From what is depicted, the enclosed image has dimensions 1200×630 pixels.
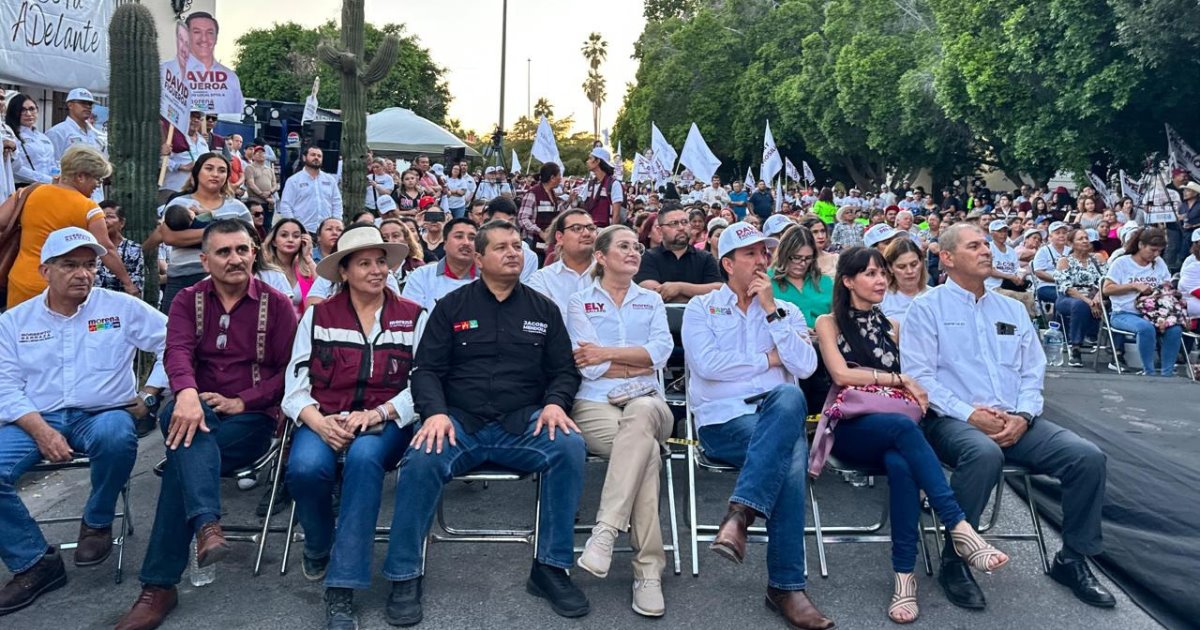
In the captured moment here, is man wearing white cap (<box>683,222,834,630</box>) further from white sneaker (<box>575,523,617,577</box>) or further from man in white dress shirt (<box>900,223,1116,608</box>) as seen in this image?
man in white dress shirt (<box>900,223,1116,608</box>)

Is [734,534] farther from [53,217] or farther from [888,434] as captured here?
[53,217]

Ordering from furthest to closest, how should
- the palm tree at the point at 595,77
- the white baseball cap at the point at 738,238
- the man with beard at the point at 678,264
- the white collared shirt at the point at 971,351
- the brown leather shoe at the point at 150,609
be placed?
the palm tree at the point at 595,77
the man with beard at the point at 678,264
the white baseball cap at the point at 738,238
the white collared shirt at the point at 971,351
the brown leather shoe at the point at 150,609

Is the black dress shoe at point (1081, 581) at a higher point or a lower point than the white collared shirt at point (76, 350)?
lower

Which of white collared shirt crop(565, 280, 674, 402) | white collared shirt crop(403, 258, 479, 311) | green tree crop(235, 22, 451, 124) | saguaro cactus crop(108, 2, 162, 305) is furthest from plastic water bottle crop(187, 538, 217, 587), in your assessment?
green tree crop(235, 22, 451, 124)

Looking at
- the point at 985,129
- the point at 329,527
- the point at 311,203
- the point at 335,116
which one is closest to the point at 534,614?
the point at 329,527

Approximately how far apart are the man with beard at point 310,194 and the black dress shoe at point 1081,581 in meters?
8.18

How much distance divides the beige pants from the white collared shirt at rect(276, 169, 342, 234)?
6609mm

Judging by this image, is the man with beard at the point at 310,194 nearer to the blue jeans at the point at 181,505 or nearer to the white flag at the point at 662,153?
the blue jeans at the point at 181,505

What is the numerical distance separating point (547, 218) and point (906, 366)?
6774mm

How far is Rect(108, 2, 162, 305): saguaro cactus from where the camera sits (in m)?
8.80

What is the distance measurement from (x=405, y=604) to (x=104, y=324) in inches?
84.7

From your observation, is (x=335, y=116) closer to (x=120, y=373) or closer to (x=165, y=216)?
(x=165, y=216)

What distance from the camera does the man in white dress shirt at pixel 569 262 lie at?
20.6 ft

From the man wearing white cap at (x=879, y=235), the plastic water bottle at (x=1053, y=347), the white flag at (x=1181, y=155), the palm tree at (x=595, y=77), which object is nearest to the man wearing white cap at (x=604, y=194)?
the man wearing white cap at (x=879, y=235)
